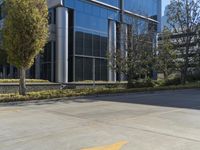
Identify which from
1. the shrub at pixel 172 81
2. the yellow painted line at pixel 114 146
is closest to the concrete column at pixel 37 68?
the shrub at pixel 172 81

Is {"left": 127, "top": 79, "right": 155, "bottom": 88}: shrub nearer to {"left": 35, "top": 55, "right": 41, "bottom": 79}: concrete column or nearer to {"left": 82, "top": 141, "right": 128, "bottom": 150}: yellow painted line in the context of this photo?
{"left": 35, "top": 55, "right": 41, "bottom": 79}: concrete column

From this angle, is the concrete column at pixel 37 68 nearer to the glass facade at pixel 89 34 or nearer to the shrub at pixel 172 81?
the glass facade at pixel 89 34

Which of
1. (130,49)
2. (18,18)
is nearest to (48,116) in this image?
(18,18)

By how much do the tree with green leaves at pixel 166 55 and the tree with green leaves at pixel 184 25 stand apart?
133 cm

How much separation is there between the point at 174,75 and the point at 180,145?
112ft

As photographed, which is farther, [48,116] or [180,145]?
[48,116]

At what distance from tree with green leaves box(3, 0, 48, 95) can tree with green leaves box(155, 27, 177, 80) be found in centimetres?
1537

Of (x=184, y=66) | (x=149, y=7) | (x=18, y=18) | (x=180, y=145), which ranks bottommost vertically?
(x=180, y=145)

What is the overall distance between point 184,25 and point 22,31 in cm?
2367

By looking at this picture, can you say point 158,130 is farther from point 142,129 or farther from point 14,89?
point 14,89

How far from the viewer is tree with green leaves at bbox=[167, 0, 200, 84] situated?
38.1 metres

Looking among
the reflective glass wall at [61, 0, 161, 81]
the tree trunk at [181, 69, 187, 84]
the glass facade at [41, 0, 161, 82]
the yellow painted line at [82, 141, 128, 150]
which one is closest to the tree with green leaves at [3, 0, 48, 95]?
the yellow painted line at [82, 141, 128, 150]

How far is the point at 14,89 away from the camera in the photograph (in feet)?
82.9

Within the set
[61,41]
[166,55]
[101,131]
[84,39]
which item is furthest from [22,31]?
[84,39]
